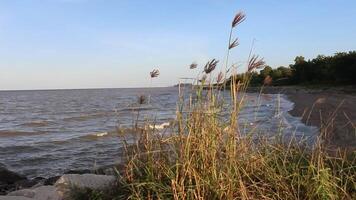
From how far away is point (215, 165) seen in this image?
4.77 m

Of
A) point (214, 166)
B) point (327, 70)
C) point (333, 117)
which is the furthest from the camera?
point (327, 70)

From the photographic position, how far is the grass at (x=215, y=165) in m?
4.71

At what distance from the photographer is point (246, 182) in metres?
4.99

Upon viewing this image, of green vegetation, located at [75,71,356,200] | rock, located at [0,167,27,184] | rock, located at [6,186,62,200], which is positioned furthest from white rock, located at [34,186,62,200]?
rock, located at [0,167,27,184]

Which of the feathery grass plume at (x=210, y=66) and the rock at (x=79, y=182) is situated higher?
the feathery grass plume at (x=210, y=66)

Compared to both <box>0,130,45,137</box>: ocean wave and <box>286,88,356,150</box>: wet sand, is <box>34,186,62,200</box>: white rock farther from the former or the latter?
<box>0,130,45,137</box>: ocean wave

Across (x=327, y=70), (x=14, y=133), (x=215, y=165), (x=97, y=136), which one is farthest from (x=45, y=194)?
(x=327, y=70)

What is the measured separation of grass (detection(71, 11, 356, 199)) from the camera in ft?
15.5

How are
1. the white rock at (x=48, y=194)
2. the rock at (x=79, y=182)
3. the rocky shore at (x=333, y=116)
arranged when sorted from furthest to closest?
the rocky shore at (x=333, y=116) → the white rock at (x=48, y=194) → the rock at (x=79, y=182)

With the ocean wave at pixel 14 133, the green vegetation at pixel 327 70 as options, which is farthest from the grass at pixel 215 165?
the green vegetation at pixel 327 70

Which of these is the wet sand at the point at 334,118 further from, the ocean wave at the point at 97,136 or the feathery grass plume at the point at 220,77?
the ocean wave at the point at 97,136

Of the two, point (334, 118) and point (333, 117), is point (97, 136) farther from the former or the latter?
point (333, 117)

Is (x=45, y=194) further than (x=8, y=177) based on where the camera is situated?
No

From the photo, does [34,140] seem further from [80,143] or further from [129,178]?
[129,178]
